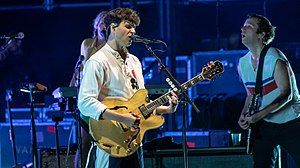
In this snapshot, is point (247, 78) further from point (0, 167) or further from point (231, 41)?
point (231, 41)

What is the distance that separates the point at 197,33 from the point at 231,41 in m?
0.67

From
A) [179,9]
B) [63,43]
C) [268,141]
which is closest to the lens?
[268,141]

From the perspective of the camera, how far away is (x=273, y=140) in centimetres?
561

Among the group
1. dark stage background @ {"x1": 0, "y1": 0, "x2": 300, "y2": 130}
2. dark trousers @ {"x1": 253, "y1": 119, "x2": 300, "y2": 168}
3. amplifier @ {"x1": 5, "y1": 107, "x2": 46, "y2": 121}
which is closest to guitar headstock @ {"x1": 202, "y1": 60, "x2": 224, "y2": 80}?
dark trousers @ {"x1": 253, "y1": 119, "x2": 300, "y2": 168}

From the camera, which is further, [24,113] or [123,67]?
[24,113]

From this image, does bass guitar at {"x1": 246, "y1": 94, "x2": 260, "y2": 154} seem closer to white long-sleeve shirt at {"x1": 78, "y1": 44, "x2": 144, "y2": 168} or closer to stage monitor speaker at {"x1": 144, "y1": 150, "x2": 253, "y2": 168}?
white long-sleeve shirt at {"x1": 78, "y1": 44, "x2": 144, "y2": 168}

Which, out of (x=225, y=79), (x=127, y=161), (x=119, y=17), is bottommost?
(x=127, y=161)

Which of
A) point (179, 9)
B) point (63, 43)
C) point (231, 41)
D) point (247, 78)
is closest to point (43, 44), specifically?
point (63, 43)

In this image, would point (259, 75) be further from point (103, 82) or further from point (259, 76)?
point (103, 82)

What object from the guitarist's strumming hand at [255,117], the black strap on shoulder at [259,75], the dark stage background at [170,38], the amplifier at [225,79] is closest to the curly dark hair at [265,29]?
the black strap on shoulder at [259,75]

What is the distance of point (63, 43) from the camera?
489 inches

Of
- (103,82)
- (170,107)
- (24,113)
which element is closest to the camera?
(103,82)

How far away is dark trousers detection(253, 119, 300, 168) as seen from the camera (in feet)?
18.3

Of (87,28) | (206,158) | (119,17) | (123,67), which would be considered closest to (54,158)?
(206,158)
